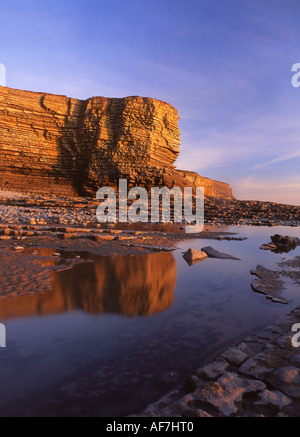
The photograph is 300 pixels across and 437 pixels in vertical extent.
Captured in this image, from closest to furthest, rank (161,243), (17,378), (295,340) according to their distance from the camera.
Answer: (17,378), (295,340), (161,243)

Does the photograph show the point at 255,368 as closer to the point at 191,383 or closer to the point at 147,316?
the point at 191,383

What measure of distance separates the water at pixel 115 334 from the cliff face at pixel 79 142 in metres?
22.8

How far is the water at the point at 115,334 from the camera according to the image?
2107mm

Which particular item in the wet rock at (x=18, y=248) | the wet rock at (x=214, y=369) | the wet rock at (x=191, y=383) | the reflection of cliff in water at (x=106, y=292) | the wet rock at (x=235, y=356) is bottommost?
the wet rock at (x=191, y=383)

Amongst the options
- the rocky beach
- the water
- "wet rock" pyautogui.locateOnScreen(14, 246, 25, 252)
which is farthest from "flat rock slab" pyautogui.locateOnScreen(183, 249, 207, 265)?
"wet rock" pyautogui.locateOnScreen(14, 246, 25, 252)

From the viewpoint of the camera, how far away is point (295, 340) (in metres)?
2.98

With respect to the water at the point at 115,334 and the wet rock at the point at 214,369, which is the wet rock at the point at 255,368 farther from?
the water at the point at 115,334

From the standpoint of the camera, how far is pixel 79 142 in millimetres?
29000

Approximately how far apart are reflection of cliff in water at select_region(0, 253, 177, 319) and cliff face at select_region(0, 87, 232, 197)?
21576mm

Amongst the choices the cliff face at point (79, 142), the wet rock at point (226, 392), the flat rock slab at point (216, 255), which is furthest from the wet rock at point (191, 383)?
the cliff face at point (79, 142)

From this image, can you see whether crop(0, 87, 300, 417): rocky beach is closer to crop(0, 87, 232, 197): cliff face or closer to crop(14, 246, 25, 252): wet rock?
crop(14, 246, 25, 252): wet rock
